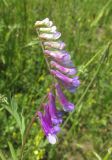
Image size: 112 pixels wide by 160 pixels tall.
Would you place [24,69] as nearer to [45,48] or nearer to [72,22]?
[72,22]

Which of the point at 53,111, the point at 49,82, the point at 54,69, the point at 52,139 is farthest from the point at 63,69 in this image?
the point at 49,82

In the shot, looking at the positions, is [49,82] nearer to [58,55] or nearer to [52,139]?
[52,139]

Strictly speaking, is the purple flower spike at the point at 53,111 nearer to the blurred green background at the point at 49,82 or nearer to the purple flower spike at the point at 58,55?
the purple flower spike at the point at 58,55

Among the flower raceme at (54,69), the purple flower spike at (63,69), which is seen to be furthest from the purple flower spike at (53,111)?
the purple flower spike at (63,69)

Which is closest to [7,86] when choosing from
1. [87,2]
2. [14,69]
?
[14,69]

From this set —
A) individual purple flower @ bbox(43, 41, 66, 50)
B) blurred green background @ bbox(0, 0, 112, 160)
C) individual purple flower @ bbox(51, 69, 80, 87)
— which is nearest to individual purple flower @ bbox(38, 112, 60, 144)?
individual purple flower @ bbox(51, 69, 80, 87)

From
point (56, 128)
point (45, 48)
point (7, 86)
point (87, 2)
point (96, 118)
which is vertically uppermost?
point (45, 48)

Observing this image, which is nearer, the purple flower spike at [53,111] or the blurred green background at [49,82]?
the purple flower spike at [53,111]

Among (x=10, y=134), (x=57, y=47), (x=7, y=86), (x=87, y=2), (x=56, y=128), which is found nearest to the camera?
(x=57, y=47)

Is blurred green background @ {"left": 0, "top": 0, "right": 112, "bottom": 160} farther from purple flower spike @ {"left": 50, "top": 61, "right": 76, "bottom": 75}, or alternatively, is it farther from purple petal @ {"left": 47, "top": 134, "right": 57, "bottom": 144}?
purple flower spike @ {"left": 50, "top": 61, "right": 76, "bottom": 75}
